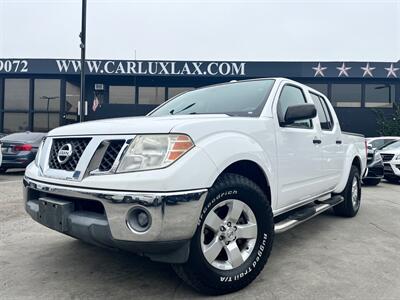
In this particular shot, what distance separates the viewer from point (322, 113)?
459 centimetres

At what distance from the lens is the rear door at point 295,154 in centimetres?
319

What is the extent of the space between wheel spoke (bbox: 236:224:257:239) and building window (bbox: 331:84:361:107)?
1676 centimetres

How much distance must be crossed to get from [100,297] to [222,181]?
1190 mm

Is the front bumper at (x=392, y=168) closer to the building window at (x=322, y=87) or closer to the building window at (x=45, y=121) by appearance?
the building window at (x=322, y=87)

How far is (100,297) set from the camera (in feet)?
8.20

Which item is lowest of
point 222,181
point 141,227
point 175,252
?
point 175,252

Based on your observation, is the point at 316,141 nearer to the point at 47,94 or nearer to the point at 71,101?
the point at 71,101

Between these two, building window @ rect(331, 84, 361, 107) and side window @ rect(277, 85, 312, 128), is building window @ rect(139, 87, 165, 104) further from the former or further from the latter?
side window @ rect(277, 85, 312, 128)

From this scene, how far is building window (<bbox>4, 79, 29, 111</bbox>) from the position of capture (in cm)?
1905

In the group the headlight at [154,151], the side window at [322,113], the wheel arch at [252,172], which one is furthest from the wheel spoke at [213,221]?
the side window at [322,113]

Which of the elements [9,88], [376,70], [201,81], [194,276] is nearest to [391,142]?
[376,70]

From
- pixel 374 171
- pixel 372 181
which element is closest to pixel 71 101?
pixel 372 181

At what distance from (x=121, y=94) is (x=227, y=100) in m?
16.4

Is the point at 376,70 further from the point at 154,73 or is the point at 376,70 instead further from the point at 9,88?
the point at 9,88
